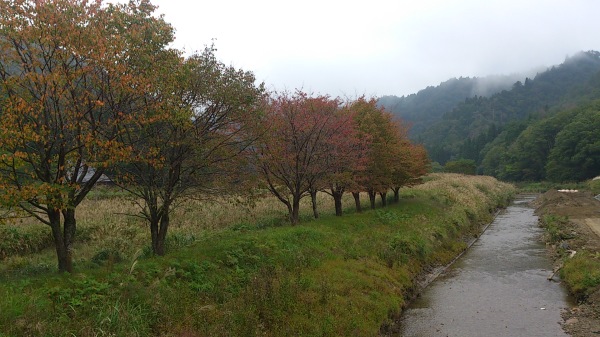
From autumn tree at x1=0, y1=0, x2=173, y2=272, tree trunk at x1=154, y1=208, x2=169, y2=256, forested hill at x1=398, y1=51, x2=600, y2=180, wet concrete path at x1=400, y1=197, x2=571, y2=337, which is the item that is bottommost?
wet concrete path at x1=400, y1=197, x2=571, y2=337

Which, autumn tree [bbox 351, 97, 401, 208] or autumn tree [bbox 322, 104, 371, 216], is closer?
autumn tree [bbox 322, 104, 371, 216]

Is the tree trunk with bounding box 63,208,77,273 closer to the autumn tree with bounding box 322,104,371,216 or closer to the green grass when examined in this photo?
the autumn tree with bounding box 322,104,371,216

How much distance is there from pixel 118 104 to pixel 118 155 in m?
1.99

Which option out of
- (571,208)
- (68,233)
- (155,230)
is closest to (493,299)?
(155,230)

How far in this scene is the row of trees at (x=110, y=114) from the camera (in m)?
9.59

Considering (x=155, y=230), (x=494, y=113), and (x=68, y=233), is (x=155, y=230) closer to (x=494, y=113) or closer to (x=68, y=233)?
(x=68, y=233)

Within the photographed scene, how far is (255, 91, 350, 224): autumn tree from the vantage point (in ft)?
70.5

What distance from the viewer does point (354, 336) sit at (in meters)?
12.3

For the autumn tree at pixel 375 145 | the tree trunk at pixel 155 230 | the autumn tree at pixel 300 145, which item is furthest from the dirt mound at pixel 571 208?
the tree trunk at pixel 155 230

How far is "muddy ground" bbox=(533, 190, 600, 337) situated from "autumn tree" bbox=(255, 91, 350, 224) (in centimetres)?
1333

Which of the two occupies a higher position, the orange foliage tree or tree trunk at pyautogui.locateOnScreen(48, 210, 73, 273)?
the orange foliage tree

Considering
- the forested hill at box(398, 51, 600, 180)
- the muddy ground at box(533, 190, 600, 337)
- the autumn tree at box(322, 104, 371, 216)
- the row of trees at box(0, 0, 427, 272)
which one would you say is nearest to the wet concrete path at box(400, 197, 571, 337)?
the muddy ground at box(533, 190, 600, 337)

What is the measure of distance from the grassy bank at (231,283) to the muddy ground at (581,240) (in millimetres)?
6084

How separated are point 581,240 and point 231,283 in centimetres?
2327
